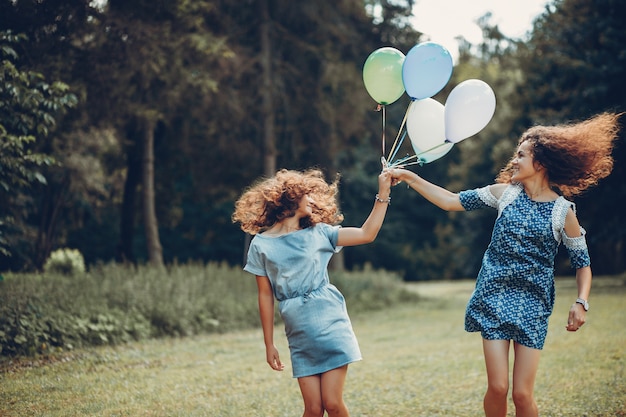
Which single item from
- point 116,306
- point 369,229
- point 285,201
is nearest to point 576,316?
point 369,229

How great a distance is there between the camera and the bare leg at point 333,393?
12.6 feet

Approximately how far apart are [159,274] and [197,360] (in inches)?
155

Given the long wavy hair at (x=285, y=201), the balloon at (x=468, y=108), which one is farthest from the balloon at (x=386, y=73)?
the long wavy hair at (x=285, y=201)

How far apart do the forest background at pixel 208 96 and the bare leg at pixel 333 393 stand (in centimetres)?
492

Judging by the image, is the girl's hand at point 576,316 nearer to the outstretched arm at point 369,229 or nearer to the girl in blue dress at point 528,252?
the girl in blue dress at point 528,252

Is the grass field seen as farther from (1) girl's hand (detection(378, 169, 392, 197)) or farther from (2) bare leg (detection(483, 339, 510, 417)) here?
(1) girl's hand (detection(378, 169, 392, 197))

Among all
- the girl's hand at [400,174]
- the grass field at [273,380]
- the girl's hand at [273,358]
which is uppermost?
the girl's hand at [400,174]

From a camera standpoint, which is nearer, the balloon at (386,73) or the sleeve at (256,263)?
the sleeve at (256,263)

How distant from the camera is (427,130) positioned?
493cm

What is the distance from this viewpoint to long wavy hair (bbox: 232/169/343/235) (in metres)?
4.17

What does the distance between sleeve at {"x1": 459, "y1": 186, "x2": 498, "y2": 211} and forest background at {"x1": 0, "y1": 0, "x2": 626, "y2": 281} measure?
510cm

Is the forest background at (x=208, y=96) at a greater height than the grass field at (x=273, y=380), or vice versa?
the forest background at (x=208, y=96)

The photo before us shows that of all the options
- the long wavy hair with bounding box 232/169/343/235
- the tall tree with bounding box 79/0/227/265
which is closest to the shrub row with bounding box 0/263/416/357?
the tall tree with bounding box 79/0/227/265

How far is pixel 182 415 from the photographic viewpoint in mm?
5504
